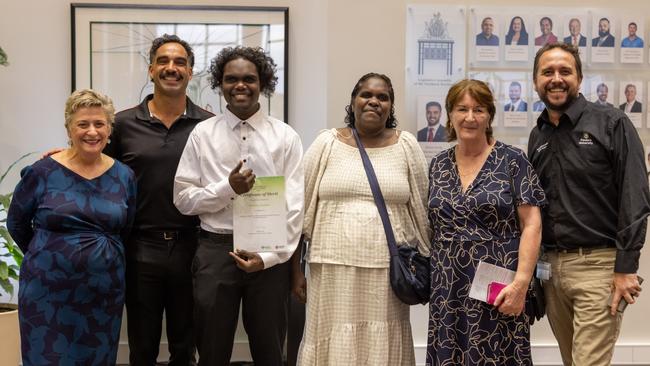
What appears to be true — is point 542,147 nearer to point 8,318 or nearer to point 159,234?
point 159,234

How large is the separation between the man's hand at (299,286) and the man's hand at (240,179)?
52 centimetres

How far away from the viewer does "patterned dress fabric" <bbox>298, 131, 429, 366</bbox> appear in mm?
2631

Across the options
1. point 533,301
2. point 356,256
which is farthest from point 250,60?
point 533,301

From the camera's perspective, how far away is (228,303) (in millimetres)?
2543

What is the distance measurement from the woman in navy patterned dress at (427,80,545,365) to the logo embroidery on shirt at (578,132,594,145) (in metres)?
0.24

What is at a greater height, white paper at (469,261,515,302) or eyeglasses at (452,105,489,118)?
eyeglasses at (452,105,489,118)

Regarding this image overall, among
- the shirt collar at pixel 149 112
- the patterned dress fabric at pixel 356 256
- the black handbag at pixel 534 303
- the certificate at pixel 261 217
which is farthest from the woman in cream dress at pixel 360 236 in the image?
the shirt collar at pixel 149 112

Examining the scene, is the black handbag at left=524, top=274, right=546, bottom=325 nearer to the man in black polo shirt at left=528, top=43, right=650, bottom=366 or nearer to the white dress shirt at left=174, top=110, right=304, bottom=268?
the man in black polo shirt at left=528, top=43, right=650, bottom=366

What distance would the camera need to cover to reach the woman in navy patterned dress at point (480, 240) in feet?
7.93

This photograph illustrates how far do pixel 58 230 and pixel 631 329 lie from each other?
3362 millimetres

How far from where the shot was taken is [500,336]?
7.99ft

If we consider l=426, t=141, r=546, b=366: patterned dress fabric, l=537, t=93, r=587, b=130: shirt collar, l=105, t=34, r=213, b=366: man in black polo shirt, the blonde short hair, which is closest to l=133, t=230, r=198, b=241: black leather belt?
l=105, t=34, r=213, b=366: man in black polo shirt

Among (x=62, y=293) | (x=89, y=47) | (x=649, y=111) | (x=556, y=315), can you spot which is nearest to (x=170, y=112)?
(x=62, y=293)

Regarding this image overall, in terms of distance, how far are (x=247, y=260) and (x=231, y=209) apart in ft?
Result: 0.75
